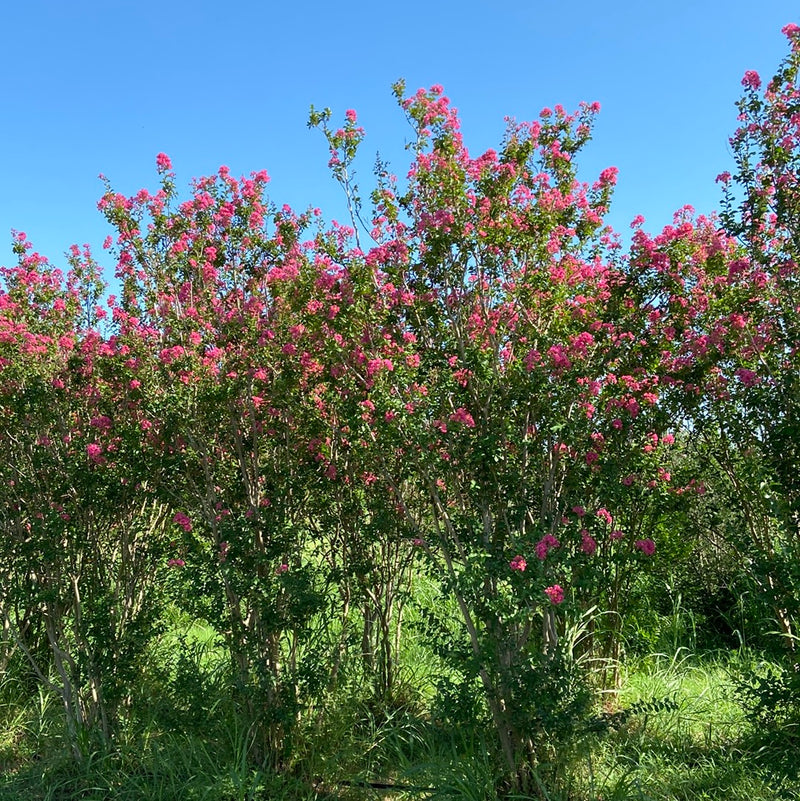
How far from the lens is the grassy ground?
379 centimetres

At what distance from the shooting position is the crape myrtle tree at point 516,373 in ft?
12.6

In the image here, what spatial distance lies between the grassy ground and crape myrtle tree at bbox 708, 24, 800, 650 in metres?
1.03

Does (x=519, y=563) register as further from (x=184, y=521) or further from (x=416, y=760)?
(x=184, y=521)

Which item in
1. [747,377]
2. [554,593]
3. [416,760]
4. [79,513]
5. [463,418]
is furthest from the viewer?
[79,513]

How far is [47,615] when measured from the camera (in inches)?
204

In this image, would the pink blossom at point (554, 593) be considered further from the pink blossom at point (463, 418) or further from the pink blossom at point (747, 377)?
the pink blossom at point (747, 377)

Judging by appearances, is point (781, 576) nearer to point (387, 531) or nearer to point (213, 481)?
point (387, 531)

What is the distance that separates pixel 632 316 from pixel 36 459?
157 inches

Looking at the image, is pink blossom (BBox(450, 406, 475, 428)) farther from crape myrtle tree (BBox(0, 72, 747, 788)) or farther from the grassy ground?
the grassy ground

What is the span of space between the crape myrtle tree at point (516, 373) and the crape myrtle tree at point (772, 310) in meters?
0.28

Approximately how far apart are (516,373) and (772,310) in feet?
4.49

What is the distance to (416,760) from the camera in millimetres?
4414

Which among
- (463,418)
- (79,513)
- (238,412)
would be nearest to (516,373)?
(463,418)

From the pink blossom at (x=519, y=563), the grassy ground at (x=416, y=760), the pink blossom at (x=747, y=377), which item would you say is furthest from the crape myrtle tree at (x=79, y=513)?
the pink blossom at (x=747, y=377)
